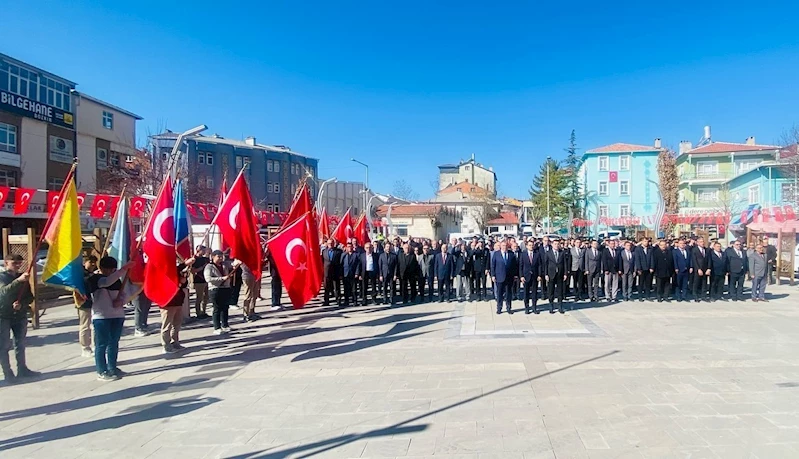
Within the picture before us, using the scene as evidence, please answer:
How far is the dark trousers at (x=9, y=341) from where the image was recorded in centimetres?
709

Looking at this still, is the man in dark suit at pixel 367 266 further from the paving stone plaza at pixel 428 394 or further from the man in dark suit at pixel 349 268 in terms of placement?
the paving stone plaza at pixel 428 394

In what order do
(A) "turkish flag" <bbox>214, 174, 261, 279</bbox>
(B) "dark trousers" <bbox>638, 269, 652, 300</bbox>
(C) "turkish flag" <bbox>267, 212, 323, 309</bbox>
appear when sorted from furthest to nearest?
(B) "dark trousers" <bbox>638, 269, 652, 300</bbox> < (C) "turkish flag" <bbox>267, 212, 323, 309</bbox> < (A) "turkish flag" <bbox>214, 174, 261, 279</bbox>

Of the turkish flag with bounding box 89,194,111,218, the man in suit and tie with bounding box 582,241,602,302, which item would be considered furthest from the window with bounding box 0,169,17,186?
the man in suit and tie with bounding box 582,241,602,302

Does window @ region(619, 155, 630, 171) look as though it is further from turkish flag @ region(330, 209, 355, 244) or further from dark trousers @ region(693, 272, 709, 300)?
dark trousers @ region(693, 272, 709, 300)

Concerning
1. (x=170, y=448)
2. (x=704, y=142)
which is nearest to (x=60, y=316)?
(x=170, y=448)

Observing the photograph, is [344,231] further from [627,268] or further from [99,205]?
[627,268]

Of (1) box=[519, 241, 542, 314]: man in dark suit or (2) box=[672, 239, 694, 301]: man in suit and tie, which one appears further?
(2) box=[672, 239, 694, 301]: man in suit and tie

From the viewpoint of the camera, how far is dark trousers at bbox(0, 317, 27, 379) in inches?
279

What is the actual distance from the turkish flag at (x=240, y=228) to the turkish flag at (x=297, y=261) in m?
0.50

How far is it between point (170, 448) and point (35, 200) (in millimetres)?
34192

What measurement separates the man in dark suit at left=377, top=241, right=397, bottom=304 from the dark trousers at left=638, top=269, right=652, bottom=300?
7.14m

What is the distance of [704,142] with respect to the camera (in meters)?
58.0

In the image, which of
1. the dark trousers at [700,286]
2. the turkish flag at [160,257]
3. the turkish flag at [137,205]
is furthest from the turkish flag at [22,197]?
the dark trousers at [700,286]

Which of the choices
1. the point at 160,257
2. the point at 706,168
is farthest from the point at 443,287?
the point at 706,168
